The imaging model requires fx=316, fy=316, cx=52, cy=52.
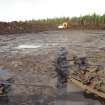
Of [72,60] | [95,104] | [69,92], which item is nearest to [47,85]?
[69,92]

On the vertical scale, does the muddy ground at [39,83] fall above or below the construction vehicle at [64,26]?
below

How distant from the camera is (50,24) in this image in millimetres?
30406

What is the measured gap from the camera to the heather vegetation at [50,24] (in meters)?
27.7

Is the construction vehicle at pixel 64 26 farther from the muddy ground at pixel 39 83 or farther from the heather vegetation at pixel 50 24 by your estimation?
the muddy ground at pixel 39 83

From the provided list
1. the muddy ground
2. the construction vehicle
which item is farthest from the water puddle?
the construction vehicle

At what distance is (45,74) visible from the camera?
356 inches

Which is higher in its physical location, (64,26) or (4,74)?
(64,26)

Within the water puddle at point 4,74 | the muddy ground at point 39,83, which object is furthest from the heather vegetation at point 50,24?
the water puddle at point 4,74

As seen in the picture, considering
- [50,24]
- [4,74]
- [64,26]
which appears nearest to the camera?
[4,74]

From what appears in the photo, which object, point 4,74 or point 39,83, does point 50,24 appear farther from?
point 39,83

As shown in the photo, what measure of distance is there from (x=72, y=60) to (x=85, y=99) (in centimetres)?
352

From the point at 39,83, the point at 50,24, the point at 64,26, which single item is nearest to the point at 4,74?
the point at 39,83

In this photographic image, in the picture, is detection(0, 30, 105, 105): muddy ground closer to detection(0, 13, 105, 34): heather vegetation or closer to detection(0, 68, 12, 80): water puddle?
detection(0, 68, 12, 80): water puddle

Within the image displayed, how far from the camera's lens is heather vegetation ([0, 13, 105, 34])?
2767cm
